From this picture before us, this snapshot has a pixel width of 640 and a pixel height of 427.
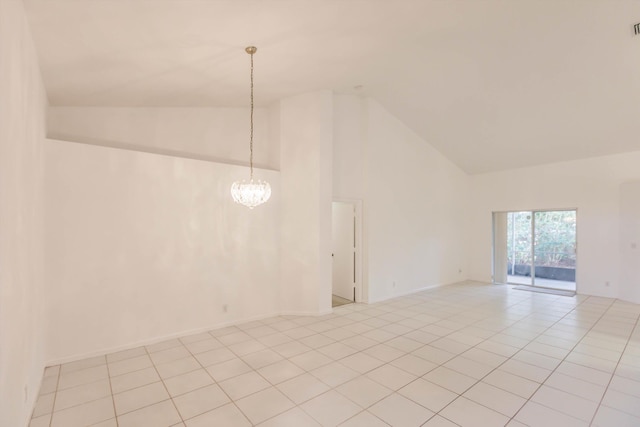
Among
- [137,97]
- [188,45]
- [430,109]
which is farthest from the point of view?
[430,109]

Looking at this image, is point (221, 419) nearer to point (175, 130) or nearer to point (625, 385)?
point (625, 385)

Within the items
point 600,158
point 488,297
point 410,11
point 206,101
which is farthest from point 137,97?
point 600,158

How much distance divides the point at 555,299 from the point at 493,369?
435 centimetres

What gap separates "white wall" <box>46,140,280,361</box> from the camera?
11.1ft

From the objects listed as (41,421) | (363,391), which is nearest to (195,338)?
(41,421)

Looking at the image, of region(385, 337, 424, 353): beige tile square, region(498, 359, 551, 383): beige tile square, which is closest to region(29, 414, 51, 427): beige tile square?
region(385, 337, 424, 353): beige tile square

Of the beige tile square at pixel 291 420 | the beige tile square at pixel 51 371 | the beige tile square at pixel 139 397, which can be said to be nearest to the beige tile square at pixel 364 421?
the beige tile square at pixel 291 420

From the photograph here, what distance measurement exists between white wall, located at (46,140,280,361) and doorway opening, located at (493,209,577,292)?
6.51 m

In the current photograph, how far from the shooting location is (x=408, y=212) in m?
6.90

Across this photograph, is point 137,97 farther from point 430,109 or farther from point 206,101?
point 430,109

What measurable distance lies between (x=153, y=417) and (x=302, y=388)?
1.28 meters

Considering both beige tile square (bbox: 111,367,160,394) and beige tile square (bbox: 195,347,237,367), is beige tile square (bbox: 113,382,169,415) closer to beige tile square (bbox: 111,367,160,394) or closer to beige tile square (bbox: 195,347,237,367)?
beige tile square (bbox: 111,367,160,394)

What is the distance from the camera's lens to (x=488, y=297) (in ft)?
21.3

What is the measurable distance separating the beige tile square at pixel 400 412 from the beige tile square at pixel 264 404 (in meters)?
0.77
